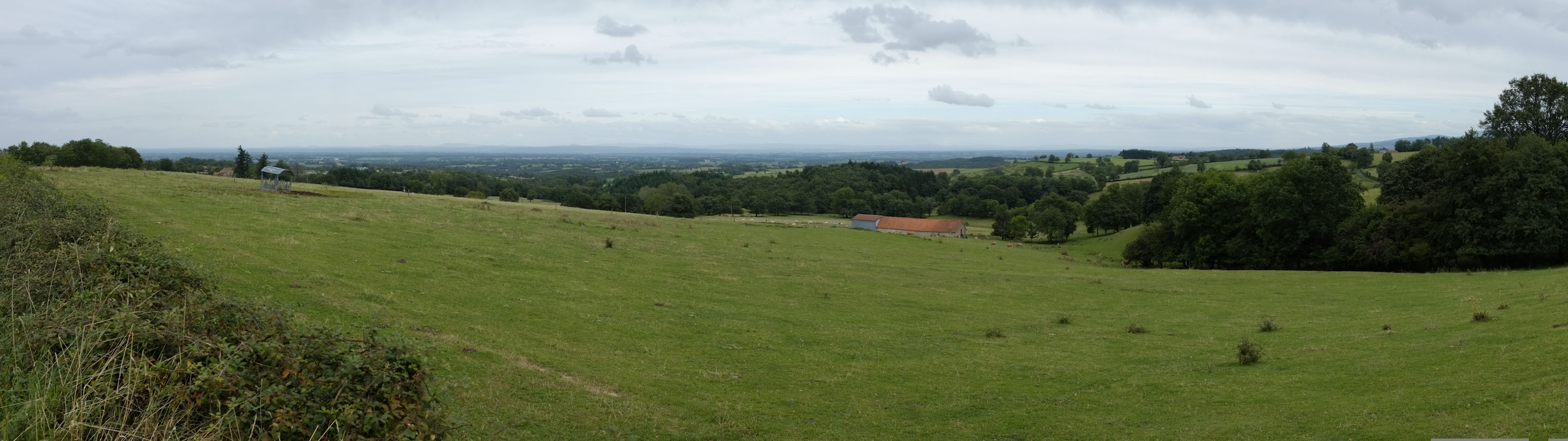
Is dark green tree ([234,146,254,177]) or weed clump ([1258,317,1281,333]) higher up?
dark green tree ([234,146,254,177])

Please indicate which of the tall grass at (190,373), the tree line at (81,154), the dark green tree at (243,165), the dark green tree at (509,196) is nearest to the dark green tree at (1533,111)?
the tall grass at (190,373)

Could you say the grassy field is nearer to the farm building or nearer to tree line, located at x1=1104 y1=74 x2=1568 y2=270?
tree line, located at x1=1104 y1=74 x2=1568 y2=270

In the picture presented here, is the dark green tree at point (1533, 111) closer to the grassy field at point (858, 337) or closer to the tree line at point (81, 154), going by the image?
the grassy field at point (858, 337)

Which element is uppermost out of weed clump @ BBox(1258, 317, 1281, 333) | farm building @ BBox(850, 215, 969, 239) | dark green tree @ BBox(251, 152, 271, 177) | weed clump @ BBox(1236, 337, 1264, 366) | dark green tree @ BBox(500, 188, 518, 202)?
dark green tree @ BBox(251, 152, 271, 177)

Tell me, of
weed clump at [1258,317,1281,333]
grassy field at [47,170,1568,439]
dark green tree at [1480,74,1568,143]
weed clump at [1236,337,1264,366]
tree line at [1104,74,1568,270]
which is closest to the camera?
grassy field at [47,170,1568,439]

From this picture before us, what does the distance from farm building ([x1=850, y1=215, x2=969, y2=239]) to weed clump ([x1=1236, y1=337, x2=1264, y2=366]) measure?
228 ft

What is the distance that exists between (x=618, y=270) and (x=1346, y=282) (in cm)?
3104

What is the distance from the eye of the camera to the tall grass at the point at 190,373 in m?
6.23

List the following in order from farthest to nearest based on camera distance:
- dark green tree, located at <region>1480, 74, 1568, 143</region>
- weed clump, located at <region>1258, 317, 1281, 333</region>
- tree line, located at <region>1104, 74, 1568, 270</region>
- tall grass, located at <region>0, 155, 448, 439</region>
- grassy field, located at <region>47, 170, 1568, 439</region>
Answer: dark green tree, located at <region>1480, 74, 1568, 143</region> < tree line, located at <region>1104, 74, 1568, 270</region> < weed clump, located at <region>1258, 317, 1281, 333</region> < grassy field, located at <region>47, 170, 1568, 439</region> < tall grass, located at <region>0, 155, 448, 439</region>

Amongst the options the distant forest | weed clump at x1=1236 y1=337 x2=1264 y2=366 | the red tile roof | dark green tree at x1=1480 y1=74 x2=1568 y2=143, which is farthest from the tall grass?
the red tile roof

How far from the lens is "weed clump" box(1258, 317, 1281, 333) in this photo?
72.8 feet

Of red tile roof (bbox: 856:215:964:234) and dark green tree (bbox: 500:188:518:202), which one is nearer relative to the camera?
red tile roof (bbox: 856:215:964:234)

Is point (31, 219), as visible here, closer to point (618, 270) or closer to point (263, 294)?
point (263, 294)

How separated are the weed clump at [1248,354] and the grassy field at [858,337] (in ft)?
1.19
